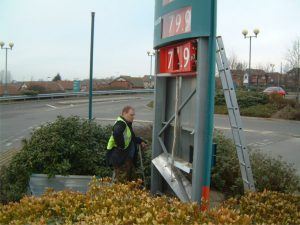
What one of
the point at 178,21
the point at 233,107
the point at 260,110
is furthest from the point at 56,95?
the point at 233,107

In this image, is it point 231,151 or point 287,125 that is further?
point 287,125

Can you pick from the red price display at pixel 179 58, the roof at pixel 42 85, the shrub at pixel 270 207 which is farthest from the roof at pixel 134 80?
the shrub at pixel 270 207

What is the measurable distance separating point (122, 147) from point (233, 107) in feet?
8.02

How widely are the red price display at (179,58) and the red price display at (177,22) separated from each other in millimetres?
181

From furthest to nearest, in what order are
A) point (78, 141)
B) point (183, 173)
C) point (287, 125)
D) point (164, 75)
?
point (287, 125)
point (78, 141)
point (164, 75)
point (183, 173)

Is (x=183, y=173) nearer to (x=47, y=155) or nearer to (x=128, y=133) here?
(x=128, y=133)

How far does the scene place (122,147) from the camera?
752cm

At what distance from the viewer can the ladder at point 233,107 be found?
568cm

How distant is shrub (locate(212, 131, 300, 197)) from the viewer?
23.1 ft

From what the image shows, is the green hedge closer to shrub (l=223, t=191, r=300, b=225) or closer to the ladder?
the ladder

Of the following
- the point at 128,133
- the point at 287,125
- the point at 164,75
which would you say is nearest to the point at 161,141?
the point at 128,133

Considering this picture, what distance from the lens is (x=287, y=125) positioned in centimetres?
2523

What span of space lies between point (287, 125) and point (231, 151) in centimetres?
1777

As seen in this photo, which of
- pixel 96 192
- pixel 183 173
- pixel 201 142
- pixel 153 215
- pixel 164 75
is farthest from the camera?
pixel 164 75
